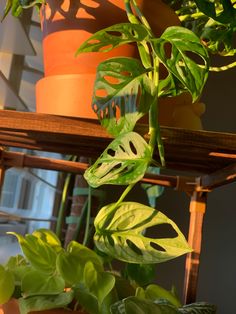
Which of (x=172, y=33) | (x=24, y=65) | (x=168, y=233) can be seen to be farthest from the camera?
(x=168, y=233)

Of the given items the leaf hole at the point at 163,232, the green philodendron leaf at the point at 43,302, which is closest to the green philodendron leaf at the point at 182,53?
the green philodendron leaf at the point at 43,302

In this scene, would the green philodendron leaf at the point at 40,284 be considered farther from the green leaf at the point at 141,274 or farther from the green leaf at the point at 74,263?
the green leaf at the point at 141,274

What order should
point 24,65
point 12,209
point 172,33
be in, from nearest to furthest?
point 172,33, point 24,65, point 12,209

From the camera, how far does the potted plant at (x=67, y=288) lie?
0.44m

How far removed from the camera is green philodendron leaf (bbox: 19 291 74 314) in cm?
44

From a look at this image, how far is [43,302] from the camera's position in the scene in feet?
1.48

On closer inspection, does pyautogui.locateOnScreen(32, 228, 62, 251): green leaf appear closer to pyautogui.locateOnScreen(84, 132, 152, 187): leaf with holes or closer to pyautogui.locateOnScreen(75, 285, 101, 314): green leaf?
pyautogui.locateOnScreen(75, 285, 101, 314): green leaf

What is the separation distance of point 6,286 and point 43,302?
5cm

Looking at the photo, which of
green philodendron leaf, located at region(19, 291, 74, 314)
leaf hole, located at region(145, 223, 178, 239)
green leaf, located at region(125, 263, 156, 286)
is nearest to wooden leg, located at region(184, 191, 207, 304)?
green leaf, located at region(125, 263, 156, 286)

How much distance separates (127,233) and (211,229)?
1.26 metres

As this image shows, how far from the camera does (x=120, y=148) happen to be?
38 cm

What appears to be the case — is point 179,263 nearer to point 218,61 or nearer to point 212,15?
point 218,61

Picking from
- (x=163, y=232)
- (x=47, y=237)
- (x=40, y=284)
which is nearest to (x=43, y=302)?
(x=40, y=284)

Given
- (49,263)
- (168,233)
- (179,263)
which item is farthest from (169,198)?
(49,263)
